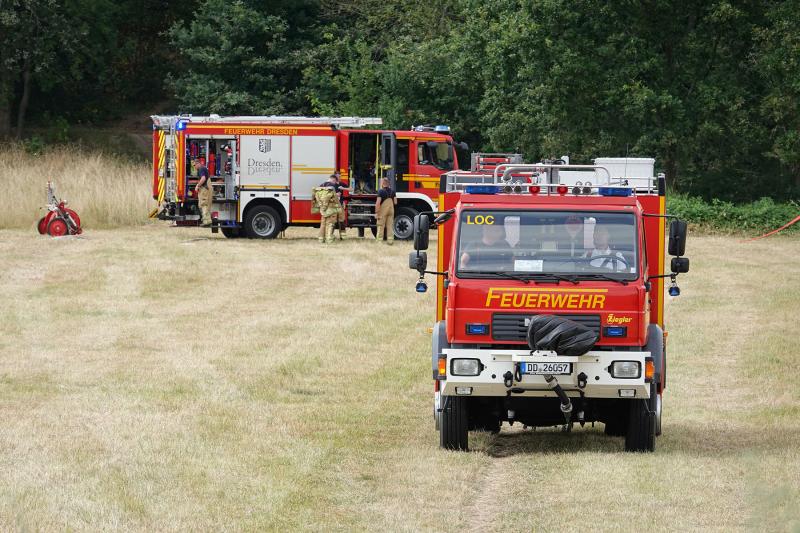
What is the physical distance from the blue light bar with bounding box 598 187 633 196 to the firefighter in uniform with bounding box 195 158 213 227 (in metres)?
20.6

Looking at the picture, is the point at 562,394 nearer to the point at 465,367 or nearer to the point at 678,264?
the point at 465,367

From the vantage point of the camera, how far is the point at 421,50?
4841 centimetres

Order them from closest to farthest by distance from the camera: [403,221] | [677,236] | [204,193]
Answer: [677,236] < [204,193] < [403,221]

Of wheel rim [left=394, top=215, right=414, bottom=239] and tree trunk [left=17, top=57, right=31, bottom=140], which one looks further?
tree trunk [left=17, top=57, right=31, bottom=140]

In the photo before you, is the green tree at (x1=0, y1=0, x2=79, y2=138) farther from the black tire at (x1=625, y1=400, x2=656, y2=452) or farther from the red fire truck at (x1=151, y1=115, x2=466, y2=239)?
the black tire at (x1=625, y1=400, x2=656, y2=452)

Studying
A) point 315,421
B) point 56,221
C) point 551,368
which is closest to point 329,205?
point 56,221

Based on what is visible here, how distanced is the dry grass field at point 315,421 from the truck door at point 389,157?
6.51m

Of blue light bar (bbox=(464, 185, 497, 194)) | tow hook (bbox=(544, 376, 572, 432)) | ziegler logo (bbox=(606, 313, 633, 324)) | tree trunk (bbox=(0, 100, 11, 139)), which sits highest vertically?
tree trunk (bbox=(0, 100, 11, 139))

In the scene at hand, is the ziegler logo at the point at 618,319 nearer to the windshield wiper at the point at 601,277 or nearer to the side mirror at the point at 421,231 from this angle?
the windshield wiper at the point at 601,277

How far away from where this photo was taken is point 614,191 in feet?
34.6

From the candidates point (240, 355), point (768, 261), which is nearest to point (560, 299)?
point (240, 355)

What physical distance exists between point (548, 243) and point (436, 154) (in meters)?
22.1

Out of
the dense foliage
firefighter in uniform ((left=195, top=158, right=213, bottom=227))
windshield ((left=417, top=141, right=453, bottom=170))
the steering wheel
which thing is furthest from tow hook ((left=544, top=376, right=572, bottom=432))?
the dense foliage

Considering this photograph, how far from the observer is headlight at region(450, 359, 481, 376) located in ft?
31.5
